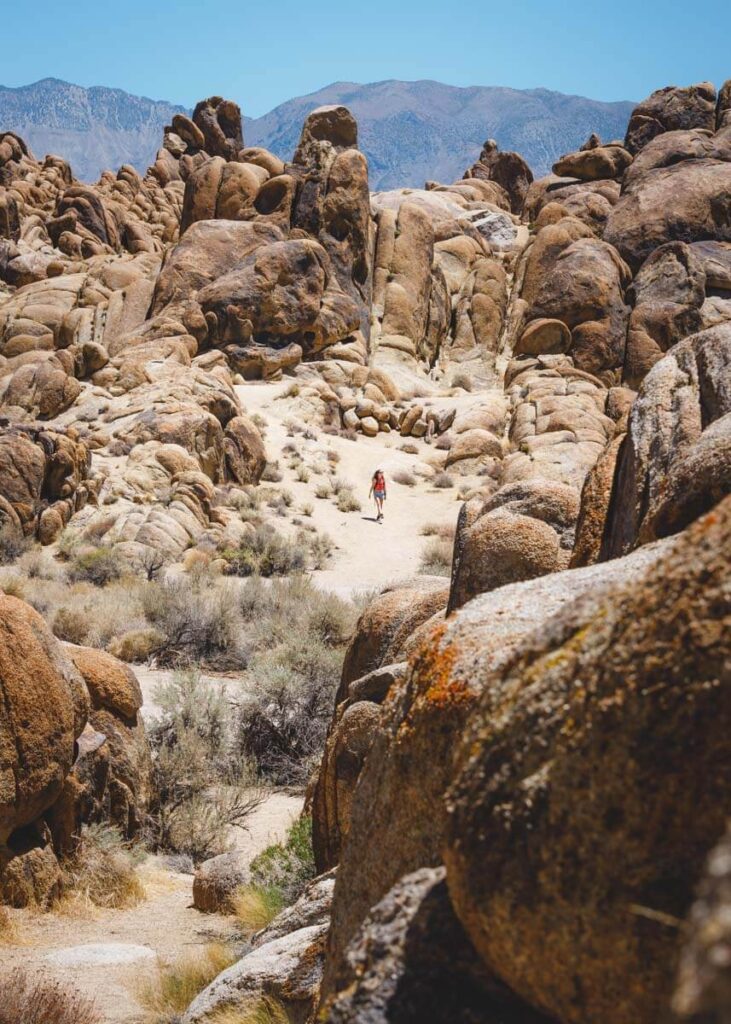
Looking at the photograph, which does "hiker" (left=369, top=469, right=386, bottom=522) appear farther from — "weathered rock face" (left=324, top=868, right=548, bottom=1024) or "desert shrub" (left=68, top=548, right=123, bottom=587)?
"weathered rock face" (left=324, top=868, right=548, bottom=1024)

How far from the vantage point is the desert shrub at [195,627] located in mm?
13578

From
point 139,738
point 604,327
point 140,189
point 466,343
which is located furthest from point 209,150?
point 139,738

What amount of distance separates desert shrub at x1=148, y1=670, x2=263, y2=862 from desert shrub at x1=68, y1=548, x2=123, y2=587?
7524 millimetres

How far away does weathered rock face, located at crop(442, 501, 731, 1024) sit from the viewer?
5.19 feet

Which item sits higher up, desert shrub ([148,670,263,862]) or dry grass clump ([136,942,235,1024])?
dry grass clump ([136,942,235,1024])

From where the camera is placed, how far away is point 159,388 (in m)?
26.8

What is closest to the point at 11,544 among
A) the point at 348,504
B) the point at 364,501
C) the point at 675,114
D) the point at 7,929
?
the point at 348,504

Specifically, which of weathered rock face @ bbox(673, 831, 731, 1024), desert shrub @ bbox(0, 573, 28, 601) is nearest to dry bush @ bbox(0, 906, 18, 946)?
weathered rock face @ bbox(673, 831, 731, 1024)

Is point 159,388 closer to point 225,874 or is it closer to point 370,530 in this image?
point 370,530

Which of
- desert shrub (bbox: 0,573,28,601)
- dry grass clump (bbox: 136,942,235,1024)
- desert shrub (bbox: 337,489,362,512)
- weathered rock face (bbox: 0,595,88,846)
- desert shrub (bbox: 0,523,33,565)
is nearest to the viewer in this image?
dry grass clump (bbox: 136,942,235,1024)

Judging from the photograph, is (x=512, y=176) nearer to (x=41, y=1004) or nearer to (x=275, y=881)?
(x=275, y=881)

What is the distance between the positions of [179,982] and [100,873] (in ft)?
6.13

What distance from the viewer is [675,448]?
5.00 meters

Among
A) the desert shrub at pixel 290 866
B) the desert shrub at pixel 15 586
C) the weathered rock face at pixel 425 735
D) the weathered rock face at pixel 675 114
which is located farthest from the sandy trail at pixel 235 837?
the weathered rock face at pixel 675 114
